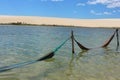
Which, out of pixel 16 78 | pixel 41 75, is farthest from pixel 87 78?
pixel 16 78

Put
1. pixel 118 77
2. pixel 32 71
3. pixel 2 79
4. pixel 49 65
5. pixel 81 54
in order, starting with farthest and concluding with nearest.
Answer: pixel 81 54 → pixel 49 65 → pixel 32 71 → pixel 118 77 → pixel 2 79

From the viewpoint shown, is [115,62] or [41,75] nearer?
[41,75]

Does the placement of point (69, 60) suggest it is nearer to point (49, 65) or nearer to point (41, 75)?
point (49, 65)

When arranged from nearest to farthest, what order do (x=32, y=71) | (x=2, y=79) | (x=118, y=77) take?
(x=2, y=79) → (x=118, y=77) → (x=32, y=71)

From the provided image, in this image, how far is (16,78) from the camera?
43.0ft

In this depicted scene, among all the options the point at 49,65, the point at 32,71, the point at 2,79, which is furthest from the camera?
the point at 49,65

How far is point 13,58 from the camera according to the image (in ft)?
61.2

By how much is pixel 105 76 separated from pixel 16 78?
435 centimetres

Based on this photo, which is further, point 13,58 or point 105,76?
point 13,58

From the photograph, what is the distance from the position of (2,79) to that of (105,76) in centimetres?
499

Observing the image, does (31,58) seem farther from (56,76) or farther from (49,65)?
(56,76)

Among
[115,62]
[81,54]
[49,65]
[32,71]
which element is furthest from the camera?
[81,54]

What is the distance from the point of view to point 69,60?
1898 centimetres

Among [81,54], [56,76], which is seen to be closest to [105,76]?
[56,76]
